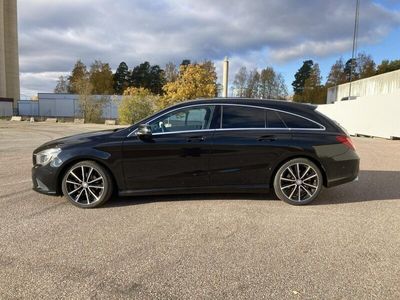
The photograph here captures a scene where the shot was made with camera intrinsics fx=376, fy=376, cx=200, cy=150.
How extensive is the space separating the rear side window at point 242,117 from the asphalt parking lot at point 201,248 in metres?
1.23

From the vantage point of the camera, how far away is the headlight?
5641mm

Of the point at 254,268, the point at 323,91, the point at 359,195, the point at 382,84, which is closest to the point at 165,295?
the point at 254,268

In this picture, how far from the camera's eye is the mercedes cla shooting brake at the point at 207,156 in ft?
18.6

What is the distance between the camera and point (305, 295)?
10.4 feet

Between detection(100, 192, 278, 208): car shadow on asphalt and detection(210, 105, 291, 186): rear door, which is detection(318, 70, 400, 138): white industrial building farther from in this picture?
detection(210, 105, 291, 186): rear door

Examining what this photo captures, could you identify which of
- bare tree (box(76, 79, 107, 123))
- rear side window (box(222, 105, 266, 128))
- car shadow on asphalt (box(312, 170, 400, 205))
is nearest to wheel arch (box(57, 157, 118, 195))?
rear side window (box(222, 105, 266, 128))

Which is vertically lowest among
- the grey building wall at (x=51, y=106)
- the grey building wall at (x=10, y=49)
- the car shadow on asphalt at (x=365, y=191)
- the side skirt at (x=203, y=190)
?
the car shadow on asphalt at (x=365, y=191)

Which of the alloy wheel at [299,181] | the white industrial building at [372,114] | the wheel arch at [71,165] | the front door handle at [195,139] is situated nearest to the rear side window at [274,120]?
the alloy wheel at [299,181]

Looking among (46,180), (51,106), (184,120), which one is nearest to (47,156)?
(46,180)

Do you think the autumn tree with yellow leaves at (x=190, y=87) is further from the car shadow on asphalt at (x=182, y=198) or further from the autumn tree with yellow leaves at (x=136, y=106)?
the car shadow on asphalt at (x=182, y=198)

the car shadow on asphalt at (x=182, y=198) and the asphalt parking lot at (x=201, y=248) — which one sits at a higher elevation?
the car shadow on asphalt at (x=182, y=198)

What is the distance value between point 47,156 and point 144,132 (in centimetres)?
152

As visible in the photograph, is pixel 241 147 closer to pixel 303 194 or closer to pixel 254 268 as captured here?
pixel 303 194

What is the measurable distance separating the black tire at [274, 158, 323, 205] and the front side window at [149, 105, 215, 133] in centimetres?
142
